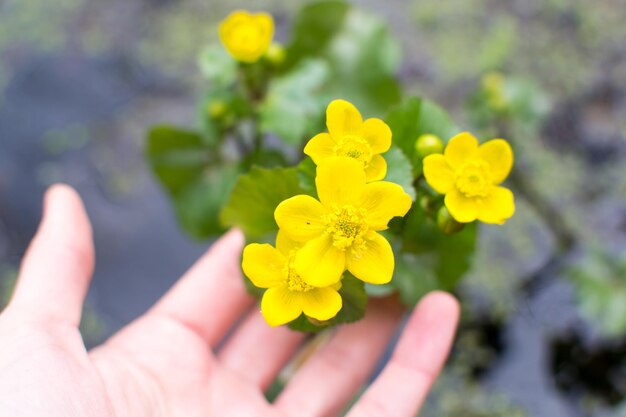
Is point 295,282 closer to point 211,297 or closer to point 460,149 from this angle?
point 460,149

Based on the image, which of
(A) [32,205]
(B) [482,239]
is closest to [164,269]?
(A) [32,205]

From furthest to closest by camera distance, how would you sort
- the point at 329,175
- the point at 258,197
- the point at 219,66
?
the point at 219,66 < the point at 258,197 < the point at 329,175

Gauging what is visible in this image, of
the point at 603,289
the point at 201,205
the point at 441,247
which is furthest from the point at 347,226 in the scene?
the point at 603,289

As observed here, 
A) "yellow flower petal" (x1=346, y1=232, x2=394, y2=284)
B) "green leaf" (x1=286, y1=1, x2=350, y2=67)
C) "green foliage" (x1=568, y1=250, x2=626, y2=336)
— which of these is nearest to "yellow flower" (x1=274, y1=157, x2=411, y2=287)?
"yellow flower petal" (x1=346, y1=232, x2=394, y2=284)

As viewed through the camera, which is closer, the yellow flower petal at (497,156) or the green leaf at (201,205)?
the yellow flower petal at (497,156)

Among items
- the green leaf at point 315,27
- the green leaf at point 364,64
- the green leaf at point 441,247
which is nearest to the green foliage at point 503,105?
the green leaf at point 364,64

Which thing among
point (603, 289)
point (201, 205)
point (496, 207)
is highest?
point (496, 207)

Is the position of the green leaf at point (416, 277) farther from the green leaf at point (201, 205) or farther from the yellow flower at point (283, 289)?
the green leaf at point (201, 205)
